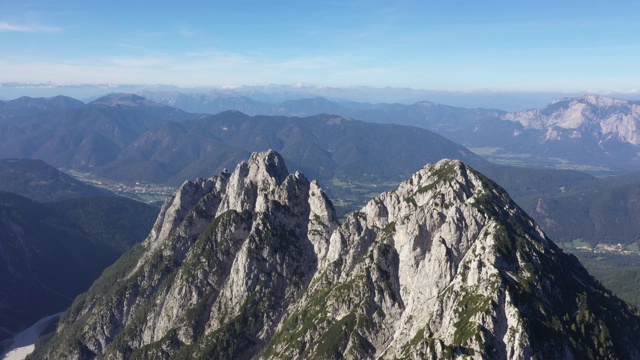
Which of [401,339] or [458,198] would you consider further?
[458,198]

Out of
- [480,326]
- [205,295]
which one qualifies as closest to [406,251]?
[480,326]

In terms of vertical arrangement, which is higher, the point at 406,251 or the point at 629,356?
the point at 406,251

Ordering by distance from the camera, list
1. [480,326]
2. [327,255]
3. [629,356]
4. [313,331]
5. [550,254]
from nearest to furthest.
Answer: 1. [480,326]
2. [629,356]
3. [550,254]
4. [313,331]
5. [327,255]

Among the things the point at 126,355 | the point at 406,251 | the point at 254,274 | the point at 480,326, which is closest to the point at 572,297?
the point at 480,326

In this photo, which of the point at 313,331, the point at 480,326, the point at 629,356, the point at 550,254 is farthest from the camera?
the point at 313,331

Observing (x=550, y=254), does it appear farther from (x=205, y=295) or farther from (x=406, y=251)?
(x=205, y=295)

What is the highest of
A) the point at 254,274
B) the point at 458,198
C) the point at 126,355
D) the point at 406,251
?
the point at 458,198

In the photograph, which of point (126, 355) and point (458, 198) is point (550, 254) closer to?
point (458, 198)
